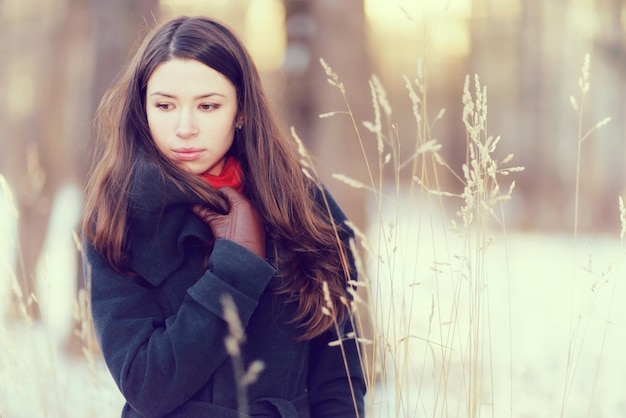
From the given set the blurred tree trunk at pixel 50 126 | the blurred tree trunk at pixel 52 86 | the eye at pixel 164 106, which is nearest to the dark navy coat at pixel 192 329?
the eye at pixel 164 106

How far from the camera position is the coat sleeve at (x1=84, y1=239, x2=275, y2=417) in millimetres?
1538

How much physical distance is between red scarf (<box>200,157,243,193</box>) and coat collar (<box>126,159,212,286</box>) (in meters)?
0.09

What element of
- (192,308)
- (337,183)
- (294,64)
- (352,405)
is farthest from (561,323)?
(192,308)

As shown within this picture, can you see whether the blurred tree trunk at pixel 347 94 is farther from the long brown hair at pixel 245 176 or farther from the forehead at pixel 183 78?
the forehead at pixel 183 78

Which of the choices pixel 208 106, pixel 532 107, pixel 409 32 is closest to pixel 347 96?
pixel 208 106

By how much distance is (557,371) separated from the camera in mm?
3361

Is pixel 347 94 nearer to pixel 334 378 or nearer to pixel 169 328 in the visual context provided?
pixel 334 378

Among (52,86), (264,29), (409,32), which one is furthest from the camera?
(409,32)

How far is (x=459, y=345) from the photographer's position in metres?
2.52

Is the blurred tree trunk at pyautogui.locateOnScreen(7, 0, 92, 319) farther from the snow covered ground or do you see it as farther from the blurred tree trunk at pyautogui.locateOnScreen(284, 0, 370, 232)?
the blurred tree trunk at pyautogui.locateOnScreen(284, 0, 370, 232)

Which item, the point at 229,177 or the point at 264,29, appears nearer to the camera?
the point at 229,177

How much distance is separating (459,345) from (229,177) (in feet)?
3.66

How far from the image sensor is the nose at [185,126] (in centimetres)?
162

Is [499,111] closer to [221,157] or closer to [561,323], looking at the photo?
[561,323]
